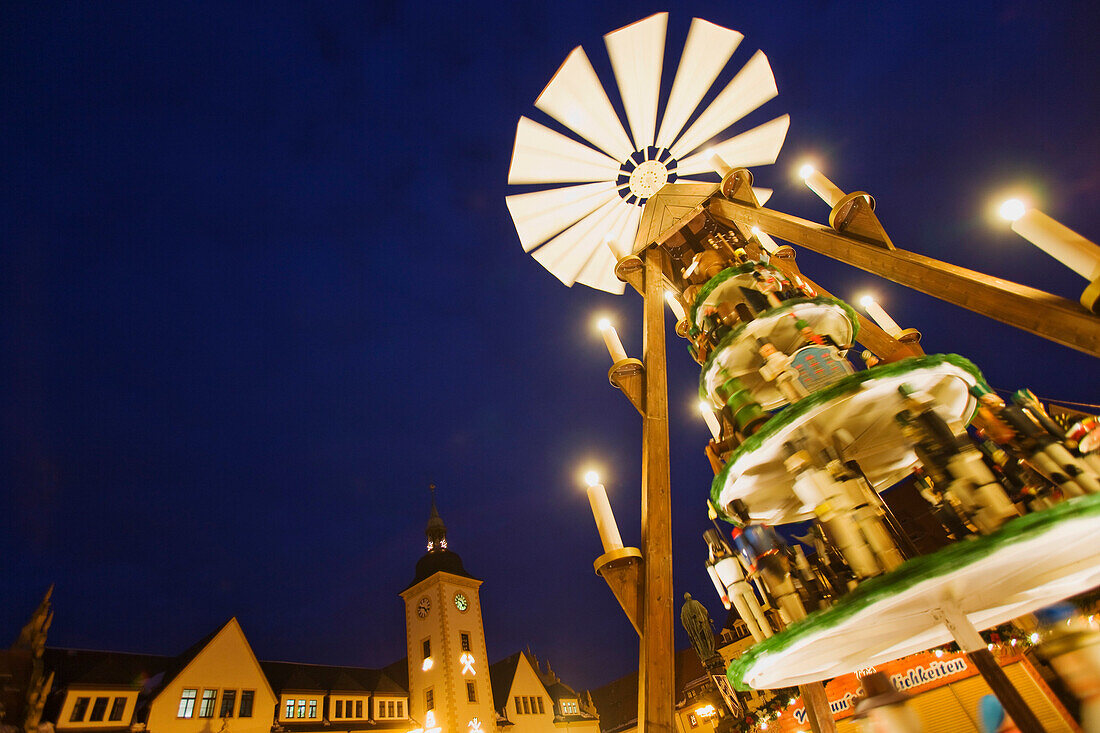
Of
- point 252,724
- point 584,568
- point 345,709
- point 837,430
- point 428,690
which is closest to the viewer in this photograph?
point 837,430

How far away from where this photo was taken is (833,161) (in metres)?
35.3

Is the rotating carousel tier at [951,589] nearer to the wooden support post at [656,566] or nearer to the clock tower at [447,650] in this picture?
the wooden support post at [656,566]

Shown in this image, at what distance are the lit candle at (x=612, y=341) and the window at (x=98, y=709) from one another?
1200 inches

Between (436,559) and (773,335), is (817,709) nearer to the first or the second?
(773,335)

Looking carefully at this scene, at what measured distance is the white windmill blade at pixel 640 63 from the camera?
7.67m

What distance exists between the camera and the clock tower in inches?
1266

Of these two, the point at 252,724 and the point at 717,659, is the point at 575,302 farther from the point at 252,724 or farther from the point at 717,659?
the point at 717,659

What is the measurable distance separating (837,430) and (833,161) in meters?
39.4

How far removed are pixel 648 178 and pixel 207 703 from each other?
3259 centimetres

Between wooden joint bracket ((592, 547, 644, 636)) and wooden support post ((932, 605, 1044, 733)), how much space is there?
7.28 feet

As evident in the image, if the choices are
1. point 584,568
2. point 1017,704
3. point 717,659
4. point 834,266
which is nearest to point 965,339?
point 834,266

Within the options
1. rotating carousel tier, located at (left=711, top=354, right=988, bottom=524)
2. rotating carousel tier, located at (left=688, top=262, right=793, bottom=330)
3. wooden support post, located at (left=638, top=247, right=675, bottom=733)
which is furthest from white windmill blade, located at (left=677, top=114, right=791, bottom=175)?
rotating carousel tier, located at (left=711, top=354, right=988, bottom=524)

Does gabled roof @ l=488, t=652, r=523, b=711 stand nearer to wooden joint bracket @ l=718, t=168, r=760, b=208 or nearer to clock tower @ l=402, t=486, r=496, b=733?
clock tower @ l=402, t=486, r=496, b=733

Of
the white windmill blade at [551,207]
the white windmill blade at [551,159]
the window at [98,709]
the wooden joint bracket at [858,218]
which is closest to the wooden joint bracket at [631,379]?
the wooden joint bracket at [858,218]
